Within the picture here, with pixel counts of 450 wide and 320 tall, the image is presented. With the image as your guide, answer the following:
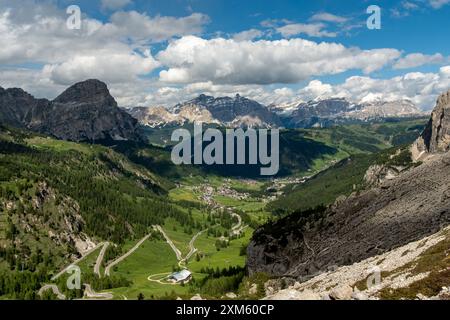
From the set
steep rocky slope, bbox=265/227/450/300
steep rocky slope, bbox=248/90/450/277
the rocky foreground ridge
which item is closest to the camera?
steep rocky slope, bbox=265/227/450/300

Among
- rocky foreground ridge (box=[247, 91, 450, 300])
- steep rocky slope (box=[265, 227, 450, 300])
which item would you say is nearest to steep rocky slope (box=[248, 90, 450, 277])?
rocky foreground ridge (box=[247, 91, 450, 300])

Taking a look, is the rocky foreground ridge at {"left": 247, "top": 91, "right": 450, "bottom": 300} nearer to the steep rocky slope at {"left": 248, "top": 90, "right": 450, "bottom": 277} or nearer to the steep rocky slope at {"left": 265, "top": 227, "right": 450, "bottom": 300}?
the steep rocky slope at {"left": 248, "top": 90, "right": 450, "bottom": 277}

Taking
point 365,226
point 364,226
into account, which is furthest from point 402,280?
point 364,226

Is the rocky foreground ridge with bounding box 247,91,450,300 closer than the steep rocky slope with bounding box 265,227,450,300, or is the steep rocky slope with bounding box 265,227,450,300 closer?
the steep rocky slope with bounding box 265,227,450,300

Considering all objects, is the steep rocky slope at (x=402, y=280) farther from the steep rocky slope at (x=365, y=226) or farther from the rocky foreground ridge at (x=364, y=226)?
the steep rocky slope at (x=365, y=226)

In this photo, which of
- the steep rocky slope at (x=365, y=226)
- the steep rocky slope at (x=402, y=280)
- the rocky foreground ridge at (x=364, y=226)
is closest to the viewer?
the steep rocky slope at (x=402, y=280)

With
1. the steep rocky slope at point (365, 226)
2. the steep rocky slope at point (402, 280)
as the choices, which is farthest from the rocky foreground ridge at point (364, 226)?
the steep rocky slope at point (402, 280)

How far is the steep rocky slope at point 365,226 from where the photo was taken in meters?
123

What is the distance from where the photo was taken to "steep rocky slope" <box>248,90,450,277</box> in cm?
12338

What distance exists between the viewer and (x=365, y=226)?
137125 millimetres
